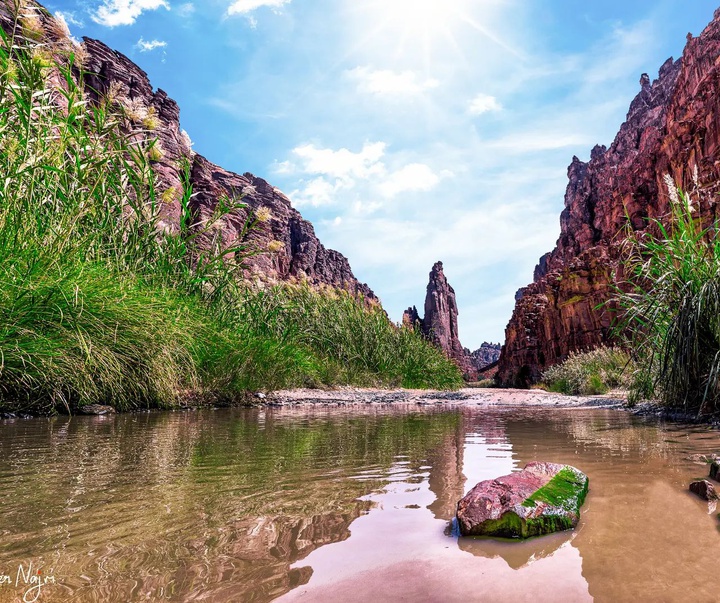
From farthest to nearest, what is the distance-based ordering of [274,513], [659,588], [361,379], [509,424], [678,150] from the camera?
1. [678,150]
2. [361,379]
3. [509,424]
4. [274,513]
5. [659,588]

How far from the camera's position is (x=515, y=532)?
1234 mm

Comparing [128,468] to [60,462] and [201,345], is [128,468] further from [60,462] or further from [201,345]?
[201,345]

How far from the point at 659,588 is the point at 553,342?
38958 mm

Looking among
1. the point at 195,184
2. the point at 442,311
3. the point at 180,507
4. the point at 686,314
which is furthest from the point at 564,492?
the point at 442,311

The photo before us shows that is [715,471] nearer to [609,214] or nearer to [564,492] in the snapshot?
[564,492]

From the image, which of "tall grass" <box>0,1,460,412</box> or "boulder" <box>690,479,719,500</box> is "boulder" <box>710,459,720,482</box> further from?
"tall grass" <box>0,1,460,412</box>

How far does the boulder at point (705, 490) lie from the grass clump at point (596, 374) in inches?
394

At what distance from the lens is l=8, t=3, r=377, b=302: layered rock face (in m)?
6.28

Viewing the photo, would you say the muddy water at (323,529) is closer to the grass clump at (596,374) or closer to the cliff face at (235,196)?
the cliff face at (235,196)

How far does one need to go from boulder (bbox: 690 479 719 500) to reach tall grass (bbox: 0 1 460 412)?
163 inches

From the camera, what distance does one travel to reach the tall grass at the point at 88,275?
391 cm

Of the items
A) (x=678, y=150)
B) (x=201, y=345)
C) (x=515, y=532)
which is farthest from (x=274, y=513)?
(x=678, y=150)

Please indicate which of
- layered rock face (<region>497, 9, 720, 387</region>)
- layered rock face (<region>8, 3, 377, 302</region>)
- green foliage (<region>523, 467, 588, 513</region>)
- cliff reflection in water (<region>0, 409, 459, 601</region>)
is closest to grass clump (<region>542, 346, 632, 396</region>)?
layered rock face (<region>497, 9, 720, 387</region>)

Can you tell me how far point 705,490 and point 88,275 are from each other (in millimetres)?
4723
